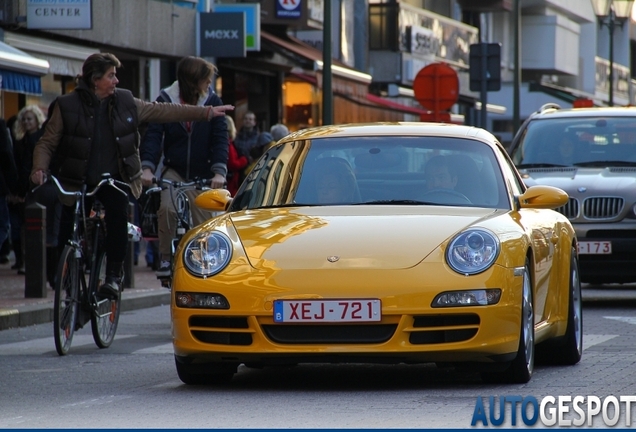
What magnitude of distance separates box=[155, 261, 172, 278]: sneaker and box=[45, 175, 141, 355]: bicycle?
1.71 ft

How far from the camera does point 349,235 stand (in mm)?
8195

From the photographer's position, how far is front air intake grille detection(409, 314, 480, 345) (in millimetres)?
7875

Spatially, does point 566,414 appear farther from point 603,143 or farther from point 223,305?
point 603,143

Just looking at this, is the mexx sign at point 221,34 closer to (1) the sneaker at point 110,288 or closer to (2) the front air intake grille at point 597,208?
(2) the front air intake grille at point 597,208

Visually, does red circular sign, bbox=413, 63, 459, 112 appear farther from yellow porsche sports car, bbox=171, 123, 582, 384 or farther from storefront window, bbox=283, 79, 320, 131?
yellow porsche sports car, bbox=171, 123, 582, 384

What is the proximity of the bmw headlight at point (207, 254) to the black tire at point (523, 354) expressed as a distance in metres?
1.42

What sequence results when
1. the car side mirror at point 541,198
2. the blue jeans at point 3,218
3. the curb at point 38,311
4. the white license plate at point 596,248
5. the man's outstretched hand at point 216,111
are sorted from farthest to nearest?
the blue jeans at point 3,218 < the white license plate at point 596,248 < the curb at point 38,311 < the man's outstretched hand at point 216,111 < the car side mirror at point 541,198

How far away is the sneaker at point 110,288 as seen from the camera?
10766mm

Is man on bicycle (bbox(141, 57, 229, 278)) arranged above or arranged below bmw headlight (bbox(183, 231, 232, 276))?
above

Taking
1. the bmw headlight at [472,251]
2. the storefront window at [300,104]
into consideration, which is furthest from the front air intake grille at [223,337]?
the storefront window at [300,104]

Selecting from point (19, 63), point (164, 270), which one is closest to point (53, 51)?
point (19, 63)

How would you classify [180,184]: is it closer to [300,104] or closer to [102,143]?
[102,143]

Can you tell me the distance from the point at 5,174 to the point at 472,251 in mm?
10655

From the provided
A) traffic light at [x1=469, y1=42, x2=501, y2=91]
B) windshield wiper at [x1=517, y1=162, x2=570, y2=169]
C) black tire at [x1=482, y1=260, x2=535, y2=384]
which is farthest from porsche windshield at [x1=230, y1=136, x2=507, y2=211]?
traffic light at [x1=469, y1=42, x2=501, y2=91]
